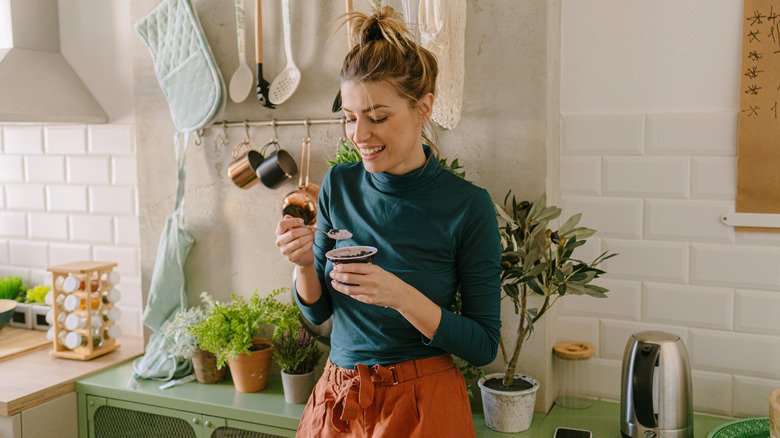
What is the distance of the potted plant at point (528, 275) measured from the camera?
1.79m

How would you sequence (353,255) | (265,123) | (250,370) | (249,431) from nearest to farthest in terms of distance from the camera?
(353,255) < (249,431) < (250,370) < (265,123)

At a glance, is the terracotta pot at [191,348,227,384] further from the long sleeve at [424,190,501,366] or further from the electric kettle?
the electric kettle

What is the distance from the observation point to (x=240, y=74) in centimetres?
228

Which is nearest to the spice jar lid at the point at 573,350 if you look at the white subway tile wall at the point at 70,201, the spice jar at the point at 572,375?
the spice jar at the point at 572,375

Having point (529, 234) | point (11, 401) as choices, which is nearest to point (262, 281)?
point (11, 401)

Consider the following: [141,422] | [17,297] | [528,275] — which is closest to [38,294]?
[17,297]

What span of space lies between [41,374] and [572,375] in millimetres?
1665

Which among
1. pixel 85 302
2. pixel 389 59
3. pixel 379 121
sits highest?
pixel 389 59

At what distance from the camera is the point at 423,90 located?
1511 mm

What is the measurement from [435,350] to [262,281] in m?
0.94

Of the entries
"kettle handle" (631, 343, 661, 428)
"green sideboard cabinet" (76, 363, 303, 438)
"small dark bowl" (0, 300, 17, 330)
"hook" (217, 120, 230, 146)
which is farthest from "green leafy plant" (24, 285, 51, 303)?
"kettle handle" (631, 343, 661, 428)

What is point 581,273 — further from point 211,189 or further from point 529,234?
point 211,189

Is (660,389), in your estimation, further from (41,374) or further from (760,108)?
(41,374)

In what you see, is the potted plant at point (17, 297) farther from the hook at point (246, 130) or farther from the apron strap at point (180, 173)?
the hook at point (246, 130)
